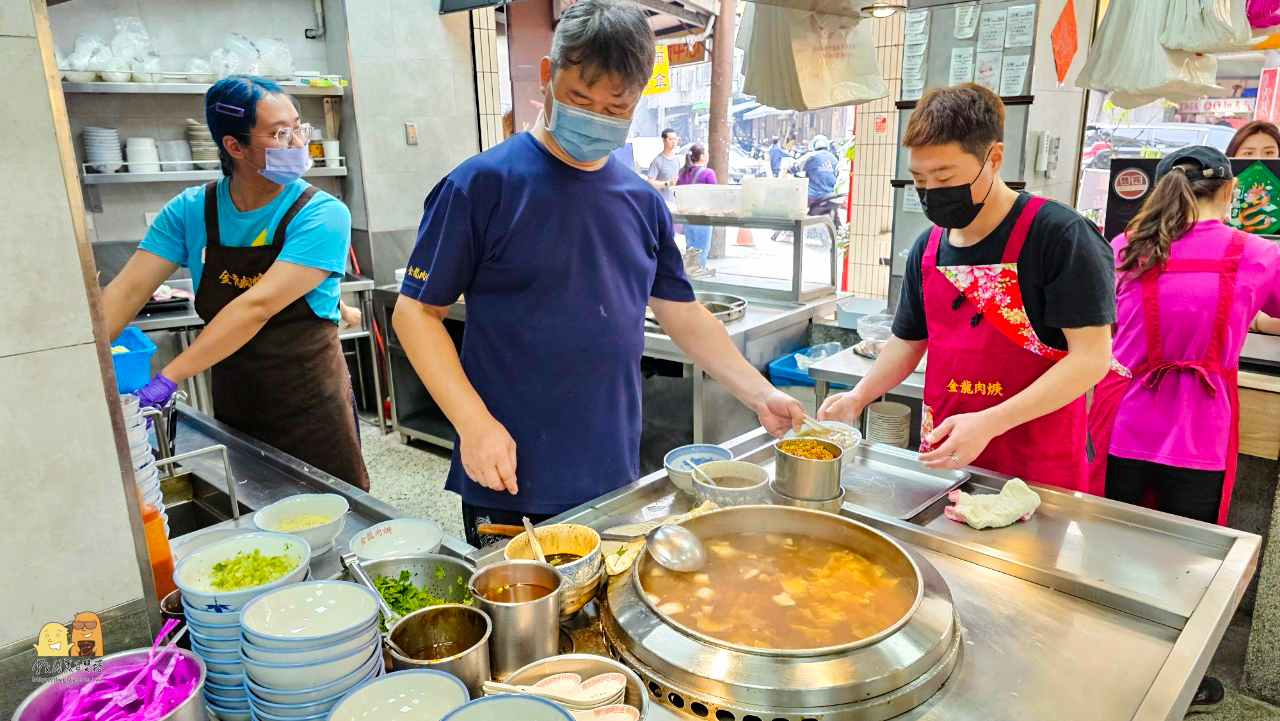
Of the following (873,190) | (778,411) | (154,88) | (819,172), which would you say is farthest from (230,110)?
(819,172)

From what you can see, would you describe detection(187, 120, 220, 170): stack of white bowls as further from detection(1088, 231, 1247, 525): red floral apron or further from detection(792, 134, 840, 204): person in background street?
detection(792, 134, 840, 204): person in background street

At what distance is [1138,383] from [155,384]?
2.94 m

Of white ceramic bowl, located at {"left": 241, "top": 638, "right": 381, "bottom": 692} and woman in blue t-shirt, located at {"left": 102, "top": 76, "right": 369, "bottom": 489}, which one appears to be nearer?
white ceramic bowl, located at {"left": 241, "top": 638, "right": 381, "bottom": 692}

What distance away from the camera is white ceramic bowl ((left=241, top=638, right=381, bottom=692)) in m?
0.87

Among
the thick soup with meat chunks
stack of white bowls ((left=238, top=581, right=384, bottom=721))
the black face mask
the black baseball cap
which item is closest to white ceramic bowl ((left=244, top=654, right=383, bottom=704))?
stack of white bowls ((left=238, top=581, right=384, bottom=721))

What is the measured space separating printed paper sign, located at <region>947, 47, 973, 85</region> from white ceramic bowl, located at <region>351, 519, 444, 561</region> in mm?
2914

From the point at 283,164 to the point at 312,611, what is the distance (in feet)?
5.51

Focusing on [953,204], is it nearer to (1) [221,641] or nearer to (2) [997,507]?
(2) [997,507]

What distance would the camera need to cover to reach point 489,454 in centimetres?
144

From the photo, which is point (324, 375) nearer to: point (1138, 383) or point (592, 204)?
point (592, 204)

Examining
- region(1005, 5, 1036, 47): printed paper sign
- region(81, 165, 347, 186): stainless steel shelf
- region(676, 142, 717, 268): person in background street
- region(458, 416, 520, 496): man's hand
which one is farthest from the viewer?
region(676, 142, 717, 268): person in background street

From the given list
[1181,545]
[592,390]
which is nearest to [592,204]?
[592,390]

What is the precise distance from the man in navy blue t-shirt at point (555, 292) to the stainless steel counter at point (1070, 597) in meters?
0.22

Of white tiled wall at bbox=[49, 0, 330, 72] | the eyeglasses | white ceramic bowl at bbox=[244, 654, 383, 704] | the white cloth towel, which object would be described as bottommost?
the white cloth towel
